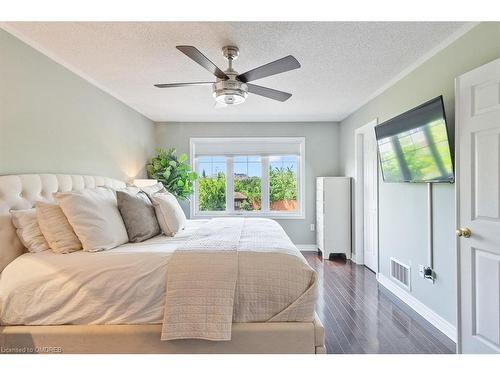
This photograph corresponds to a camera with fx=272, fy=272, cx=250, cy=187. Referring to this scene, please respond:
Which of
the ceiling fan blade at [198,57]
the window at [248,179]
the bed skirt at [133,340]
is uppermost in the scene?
the ceiling fan blade at [198,57]

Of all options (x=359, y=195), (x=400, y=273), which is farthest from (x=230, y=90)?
(x=359, y=195)

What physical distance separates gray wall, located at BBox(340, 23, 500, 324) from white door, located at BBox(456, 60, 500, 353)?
34 centimetres

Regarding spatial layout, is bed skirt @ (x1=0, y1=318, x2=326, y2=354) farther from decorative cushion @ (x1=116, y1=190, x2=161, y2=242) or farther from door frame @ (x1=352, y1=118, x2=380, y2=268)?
door frame @ (x1=352, y1=118, x2=380, y2=268)

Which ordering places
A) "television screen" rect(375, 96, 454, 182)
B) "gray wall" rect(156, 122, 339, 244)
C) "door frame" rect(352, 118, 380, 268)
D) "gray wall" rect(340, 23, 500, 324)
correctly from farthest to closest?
"gray wall" rect(156, 122, 339, 244), "door frame" rect(352, 118, 380, 268), "television screen" rect(375, 96, 454, 182), "gray wall" rect(340, 23, 500, 324)

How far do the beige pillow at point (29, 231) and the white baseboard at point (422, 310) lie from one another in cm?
313

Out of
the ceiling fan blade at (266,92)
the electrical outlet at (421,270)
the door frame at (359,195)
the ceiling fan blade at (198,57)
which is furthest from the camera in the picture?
the door frame at (359,195)

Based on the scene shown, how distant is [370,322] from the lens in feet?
7.92

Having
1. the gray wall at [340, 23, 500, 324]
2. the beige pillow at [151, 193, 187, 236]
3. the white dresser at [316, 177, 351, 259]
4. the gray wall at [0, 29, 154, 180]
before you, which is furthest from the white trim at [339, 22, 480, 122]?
the gray wall at [0, 29, 154, 180]

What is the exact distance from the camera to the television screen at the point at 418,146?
217 centimetres

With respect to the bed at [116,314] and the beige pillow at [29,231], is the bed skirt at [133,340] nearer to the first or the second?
the bed at [116,314]

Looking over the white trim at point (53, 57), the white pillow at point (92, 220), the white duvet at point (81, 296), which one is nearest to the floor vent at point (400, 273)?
the white duvet at point (81, 296)

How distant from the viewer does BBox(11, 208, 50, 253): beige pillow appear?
1.87m

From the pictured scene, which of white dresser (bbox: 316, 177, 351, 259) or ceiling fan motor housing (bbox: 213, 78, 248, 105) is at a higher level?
ceiling fan motor housing (bbox: 213, 78, 248, 105)
